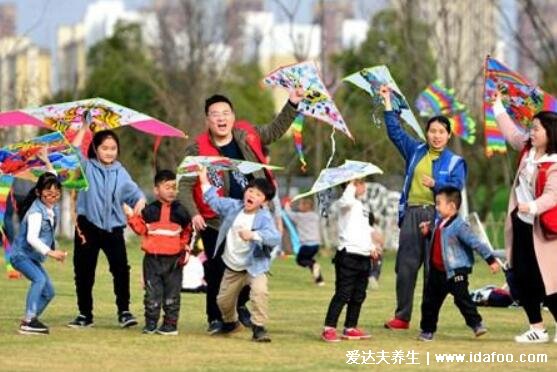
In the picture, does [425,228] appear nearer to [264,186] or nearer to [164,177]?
[264,186]

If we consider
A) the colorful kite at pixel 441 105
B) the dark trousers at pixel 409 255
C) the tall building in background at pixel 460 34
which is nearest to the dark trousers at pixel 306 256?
the colorful kite at pixel 441 105

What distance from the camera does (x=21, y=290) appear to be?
17.0 m

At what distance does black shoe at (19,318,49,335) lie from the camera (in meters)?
12.0

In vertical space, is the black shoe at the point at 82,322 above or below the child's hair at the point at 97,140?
below

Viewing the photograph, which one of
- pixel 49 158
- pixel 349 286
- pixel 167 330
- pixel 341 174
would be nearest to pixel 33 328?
pixel 167 330

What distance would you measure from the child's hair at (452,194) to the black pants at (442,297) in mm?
546

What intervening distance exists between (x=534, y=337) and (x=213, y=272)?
2.51 meters

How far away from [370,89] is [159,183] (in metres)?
2.02

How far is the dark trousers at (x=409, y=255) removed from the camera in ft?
42.5

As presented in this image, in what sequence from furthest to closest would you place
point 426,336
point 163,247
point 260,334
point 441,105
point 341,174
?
point 441,105
point 163,247
point 426,336
point 341,174
point 260,334

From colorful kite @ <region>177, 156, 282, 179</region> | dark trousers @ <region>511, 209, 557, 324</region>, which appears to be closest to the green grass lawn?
dark trousers @ <region>511, 209, 557, 324</region>

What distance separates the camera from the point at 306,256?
20.9 m

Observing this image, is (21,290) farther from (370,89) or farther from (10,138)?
(10,138)

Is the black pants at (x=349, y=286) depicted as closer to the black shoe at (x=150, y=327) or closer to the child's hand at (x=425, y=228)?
the child's hand at (x=425, y=228)
